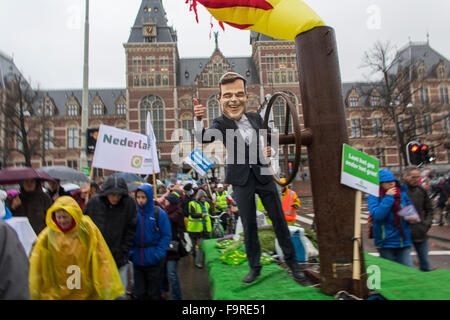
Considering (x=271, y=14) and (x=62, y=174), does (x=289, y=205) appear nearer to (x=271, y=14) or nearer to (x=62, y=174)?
(x=271, y=14)

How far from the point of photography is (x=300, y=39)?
2.28 meters

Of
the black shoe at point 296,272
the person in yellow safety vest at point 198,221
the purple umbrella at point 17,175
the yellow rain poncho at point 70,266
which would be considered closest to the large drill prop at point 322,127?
the black shoe at point 296,272

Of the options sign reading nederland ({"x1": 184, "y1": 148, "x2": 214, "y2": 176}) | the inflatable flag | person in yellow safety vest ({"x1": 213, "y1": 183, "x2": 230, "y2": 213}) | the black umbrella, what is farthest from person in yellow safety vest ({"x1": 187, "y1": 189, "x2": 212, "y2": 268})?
the inflatable flag

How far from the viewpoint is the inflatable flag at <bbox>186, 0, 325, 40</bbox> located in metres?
2.24

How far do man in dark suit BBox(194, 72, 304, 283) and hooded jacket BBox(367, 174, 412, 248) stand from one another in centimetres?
151

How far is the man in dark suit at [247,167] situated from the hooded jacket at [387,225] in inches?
59.5

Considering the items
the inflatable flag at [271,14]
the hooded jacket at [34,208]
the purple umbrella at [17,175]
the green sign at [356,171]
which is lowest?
the hooded jacket at [34,208]

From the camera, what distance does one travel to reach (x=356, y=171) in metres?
2.12

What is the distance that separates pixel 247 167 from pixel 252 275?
3.02ft

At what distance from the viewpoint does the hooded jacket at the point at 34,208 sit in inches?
154

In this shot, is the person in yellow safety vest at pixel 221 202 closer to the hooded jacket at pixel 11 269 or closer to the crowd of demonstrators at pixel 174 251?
the crowd of demonstrators at pixel 174 251
